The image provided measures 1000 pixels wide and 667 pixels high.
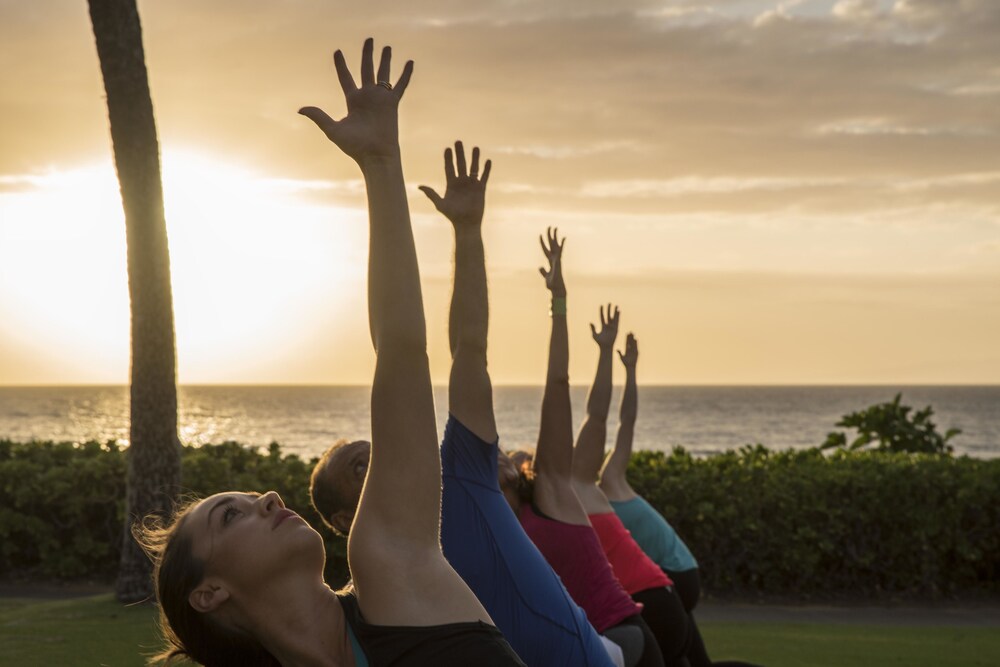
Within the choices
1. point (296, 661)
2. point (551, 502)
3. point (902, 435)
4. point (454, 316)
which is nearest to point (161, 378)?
point (551, 502)

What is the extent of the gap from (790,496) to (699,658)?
6491mm

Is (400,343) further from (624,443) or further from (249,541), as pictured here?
(624,443)

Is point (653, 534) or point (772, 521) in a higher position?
point (653, 534)

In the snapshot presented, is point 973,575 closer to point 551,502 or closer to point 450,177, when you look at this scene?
point 551,502

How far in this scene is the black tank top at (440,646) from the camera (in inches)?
107

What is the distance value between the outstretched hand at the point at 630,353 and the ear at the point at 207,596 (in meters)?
5.66

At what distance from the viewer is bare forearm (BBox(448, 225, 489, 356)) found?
4.00 metres

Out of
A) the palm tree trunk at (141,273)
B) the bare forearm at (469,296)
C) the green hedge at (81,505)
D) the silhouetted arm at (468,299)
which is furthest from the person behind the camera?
the green hedge at (81,505)

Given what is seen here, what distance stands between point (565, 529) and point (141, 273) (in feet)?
24.1

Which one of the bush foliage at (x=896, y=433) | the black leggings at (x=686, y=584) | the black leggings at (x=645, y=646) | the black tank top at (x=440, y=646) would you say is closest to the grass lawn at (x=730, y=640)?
the black leggings at (x=686, y=584)

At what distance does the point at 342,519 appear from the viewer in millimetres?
4223

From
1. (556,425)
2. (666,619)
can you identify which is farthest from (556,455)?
(666,619)

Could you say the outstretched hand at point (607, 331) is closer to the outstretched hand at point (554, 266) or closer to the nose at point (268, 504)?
the outstretched hand at point (554, 266)

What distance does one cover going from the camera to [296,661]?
310 centimetres
